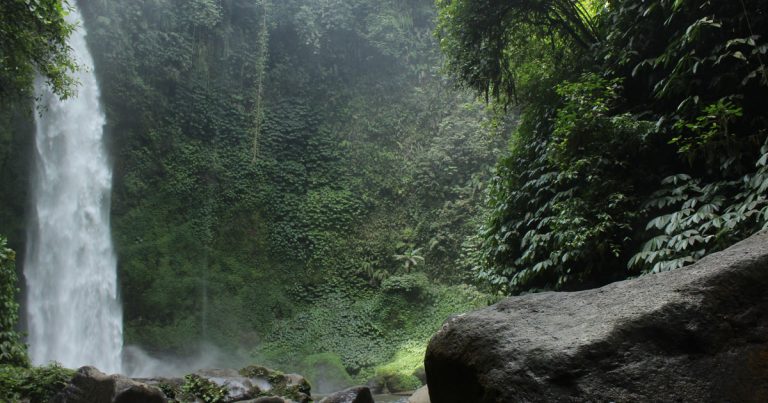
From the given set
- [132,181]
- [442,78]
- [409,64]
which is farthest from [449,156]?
[132,181]

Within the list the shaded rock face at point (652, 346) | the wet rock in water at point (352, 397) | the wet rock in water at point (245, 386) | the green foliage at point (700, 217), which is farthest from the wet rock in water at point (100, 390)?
the green foliage at point (700, 217)

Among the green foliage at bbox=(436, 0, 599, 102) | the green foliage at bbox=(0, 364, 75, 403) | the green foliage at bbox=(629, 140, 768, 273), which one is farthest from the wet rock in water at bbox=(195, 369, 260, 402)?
the green foliage at bbox=(629, 140, 768, 273)

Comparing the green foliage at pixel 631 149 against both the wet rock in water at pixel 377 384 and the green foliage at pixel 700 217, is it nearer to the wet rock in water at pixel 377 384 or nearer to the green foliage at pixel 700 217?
the green foliage at pixel 700 217

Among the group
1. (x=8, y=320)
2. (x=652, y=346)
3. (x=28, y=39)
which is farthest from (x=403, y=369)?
(x=652, y=346)

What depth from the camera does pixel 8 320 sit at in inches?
343

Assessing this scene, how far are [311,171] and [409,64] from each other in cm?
681

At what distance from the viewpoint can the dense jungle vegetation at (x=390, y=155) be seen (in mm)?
4910

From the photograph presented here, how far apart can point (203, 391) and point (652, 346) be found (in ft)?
26.8

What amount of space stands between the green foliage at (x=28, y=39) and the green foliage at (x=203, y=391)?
18.3 ft

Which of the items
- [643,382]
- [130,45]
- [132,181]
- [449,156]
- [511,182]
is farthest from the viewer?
[449,156]

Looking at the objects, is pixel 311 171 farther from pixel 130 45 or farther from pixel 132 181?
pixel 130 45

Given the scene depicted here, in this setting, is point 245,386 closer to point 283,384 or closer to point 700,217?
point 283,384

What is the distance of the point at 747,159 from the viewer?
4453 mm

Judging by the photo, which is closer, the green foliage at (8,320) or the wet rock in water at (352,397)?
the wet rock in water at (352,397)
